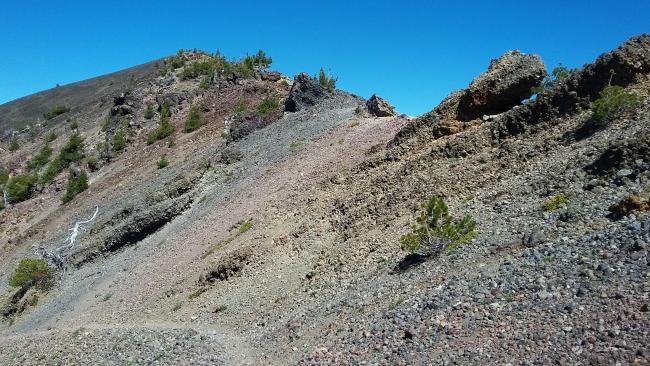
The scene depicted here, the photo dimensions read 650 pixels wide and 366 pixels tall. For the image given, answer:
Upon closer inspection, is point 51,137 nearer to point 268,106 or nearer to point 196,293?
point 268,106

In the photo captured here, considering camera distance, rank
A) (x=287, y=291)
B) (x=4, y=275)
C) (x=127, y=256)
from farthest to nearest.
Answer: (x=4, y=275) → (x=127, y=256) → (x=287, y=291)

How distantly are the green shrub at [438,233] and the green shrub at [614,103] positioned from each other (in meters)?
5.06

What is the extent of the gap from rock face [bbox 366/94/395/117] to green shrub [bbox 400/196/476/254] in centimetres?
1752

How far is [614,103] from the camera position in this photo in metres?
14.0

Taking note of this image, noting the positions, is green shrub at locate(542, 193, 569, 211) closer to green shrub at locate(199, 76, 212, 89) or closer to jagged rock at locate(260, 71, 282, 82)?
jagged rock at locate(260, 71, 282, 82)

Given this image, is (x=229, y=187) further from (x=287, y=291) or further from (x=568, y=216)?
(x=568, y=216)

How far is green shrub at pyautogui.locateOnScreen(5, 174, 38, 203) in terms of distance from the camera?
45.5 m

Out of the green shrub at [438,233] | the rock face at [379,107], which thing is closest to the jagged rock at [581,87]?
the green shrub at [438,233]

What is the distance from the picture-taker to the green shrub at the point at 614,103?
45.8 feet

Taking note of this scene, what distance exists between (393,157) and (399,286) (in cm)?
930

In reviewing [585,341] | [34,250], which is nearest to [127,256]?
[34,250]

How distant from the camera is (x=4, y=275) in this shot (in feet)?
97.1

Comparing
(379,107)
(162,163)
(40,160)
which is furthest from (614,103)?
(40,160)

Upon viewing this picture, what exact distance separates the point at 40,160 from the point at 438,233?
49.0 meters
